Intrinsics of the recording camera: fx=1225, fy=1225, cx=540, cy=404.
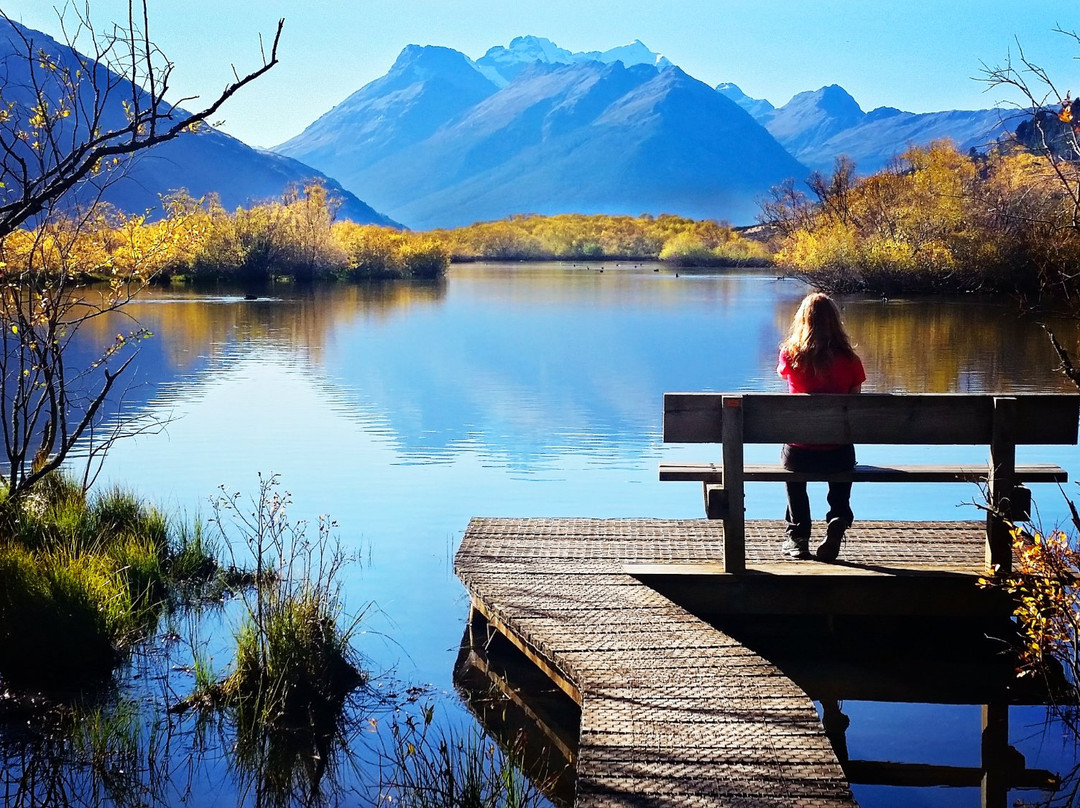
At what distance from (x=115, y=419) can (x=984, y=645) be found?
1212 centimetres

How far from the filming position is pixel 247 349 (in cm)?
2509

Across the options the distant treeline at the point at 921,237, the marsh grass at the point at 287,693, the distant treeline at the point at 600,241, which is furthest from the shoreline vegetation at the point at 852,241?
the marsh grass at the point at 287,693

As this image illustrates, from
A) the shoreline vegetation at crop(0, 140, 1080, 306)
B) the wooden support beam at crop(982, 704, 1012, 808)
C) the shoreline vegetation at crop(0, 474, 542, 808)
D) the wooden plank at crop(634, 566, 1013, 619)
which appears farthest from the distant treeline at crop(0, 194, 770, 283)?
the wooden support beam at crop(982, 704, 1012, 808)

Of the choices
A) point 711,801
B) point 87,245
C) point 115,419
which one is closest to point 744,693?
point 711,801

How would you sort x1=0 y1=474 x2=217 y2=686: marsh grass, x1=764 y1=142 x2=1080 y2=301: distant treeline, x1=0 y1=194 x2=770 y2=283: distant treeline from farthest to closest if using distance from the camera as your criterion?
x1=764 y1=142 x2=1080 y2=301: distant treeline < x1=0 y1=194 x2=770 y2=283: distant treeline < x1=0 y1=474 x2=217 y2=686: marsh grass

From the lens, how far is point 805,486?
6.57 m

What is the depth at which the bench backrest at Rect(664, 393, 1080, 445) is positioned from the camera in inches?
238

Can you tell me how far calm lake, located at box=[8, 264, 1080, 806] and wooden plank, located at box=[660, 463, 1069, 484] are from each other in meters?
1.18

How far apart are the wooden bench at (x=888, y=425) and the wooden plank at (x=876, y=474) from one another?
0.94ft

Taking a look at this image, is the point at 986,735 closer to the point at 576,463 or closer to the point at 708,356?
the point at 576,463

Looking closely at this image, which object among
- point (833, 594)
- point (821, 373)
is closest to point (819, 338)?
point (821, 373)

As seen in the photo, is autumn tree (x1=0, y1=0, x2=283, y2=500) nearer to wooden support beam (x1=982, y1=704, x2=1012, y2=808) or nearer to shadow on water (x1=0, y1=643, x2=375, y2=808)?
shadow on water (x1=0, y1=643, x2=375, y2=808)

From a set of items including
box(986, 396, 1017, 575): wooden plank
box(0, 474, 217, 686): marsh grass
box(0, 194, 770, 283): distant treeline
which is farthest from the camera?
box(0, 194, 770, 283): distant treeline

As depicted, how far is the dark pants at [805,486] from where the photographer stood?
6473 mm
